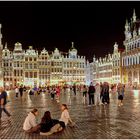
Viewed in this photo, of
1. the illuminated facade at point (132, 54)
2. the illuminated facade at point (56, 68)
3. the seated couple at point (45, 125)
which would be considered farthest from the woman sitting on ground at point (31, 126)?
the illuminated facade at point (56, 68)

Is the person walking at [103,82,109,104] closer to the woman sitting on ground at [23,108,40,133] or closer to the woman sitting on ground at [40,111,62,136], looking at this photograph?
the woman sitting on ground at [23,108,40,133]

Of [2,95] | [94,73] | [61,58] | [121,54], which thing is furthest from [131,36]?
[2,95]

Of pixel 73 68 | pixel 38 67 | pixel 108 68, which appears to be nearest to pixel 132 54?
pixel 108 68

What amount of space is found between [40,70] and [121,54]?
97.8 feet

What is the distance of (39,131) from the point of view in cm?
1110

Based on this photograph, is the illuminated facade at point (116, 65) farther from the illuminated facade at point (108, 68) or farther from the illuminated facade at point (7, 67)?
the illuminated facade at point (7, 67)

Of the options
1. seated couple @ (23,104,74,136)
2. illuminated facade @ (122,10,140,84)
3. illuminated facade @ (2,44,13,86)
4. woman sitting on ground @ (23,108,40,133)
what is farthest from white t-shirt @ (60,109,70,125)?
illuminated facade @ (2,44,13,86)

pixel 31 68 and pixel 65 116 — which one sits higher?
pixel 31 68

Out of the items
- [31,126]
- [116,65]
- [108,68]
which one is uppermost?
[116,65]

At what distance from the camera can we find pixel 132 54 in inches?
3115

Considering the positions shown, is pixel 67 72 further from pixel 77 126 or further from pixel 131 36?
pixel 77 126

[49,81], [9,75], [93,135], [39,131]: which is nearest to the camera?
[93,135]

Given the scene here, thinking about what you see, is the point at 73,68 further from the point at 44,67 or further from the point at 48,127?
the point at 48,127

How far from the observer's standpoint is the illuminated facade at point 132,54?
76.2 meters
